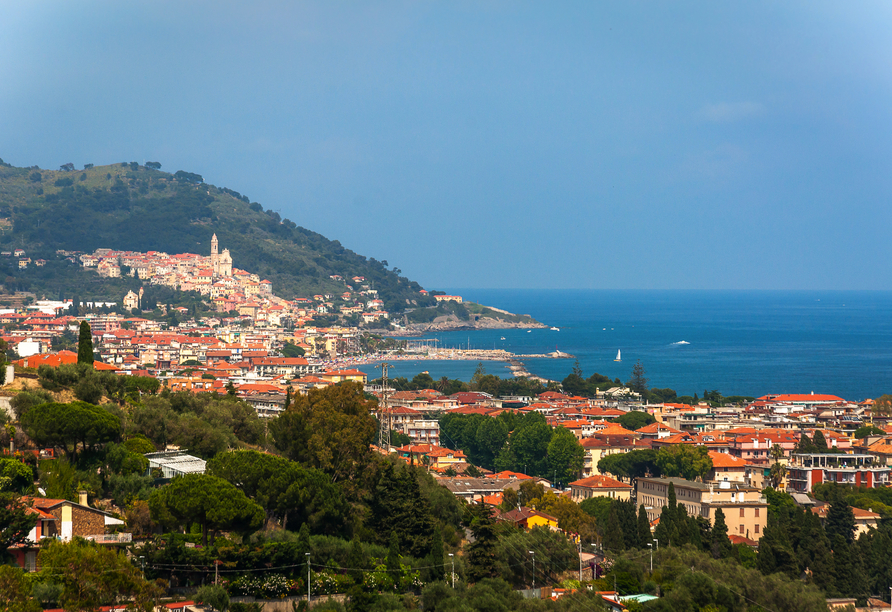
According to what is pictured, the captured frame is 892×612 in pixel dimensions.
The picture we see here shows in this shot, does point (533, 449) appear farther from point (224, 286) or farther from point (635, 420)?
point (224, 286)

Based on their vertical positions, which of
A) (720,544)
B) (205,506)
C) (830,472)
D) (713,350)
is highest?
(205,506)

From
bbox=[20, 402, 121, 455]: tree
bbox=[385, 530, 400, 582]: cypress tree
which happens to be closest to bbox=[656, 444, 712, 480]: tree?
bbox=[385, 530, 400, 582]: cypress tree

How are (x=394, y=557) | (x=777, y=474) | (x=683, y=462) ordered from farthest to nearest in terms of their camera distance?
(x=777, y=474) < (x=683, y=462) < (x=394, y=557)

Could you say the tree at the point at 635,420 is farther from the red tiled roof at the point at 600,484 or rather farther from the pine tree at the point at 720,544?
the pine tree at the point at 720,544

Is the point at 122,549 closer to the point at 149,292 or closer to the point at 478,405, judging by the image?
the point at 478,405

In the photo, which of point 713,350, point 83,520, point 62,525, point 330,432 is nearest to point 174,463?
point 83,520

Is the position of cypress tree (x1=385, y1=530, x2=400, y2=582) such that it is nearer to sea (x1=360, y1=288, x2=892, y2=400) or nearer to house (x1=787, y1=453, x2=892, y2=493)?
house (x1=787, y1=453, x2=892, y2=493)
